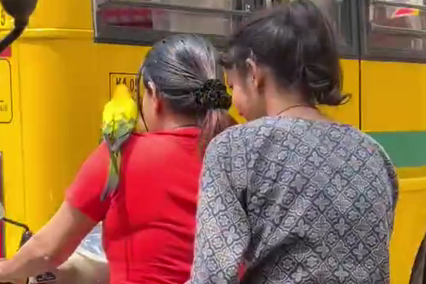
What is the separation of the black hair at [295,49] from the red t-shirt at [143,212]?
427mm

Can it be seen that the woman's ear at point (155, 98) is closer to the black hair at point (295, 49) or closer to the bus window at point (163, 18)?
the black hair at point (295, 49)

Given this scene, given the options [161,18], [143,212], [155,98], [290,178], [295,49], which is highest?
[161,18]

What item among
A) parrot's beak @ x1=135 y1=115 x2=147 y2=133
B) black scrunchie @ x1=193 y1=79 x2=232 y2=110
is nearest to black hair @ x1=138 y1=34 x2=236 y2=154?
black scrunchie @ x1=193 y1=79 x2=232 y2=110

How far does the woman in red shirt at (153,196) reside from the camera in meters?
2.29

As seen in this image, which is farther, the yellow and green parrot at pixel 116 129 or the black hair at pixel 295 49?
the yellow and green parrot at pixel 116 129

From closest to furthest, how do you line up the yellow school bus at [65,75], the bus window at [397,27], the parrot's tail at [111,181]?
the parrot's tail at [111,181]
the yellow school bus at [65,75]
the bus window at [397,27]

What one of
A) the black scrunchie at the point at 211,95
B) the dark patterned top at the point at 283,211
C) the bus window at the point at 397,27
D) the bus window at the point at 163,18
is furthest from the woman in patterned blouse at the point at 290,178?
the bus window at the point at 397,27

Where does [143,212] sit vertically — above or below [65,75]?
below

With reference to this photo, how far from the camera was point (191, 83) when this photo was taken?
242cm

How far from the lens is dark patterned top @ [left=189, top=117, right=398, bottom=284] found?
6.08 feet

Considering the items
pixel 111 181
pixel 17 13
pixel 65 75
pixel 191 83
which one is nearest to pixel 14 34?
pixel 17 13

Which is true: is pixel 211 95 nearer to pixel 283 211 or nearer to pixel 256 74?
pixel 256 74

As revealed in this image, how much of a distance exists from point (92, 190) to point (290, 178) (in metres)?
0.62

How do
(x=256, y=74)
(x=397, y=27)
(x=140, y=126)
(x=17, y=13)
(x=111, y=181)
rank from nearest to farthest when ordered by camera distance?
(x=17, y=13) < (x=256, y=74) < (x=111, y=181) < (x=140, y=126) < (x=397, y=27)
